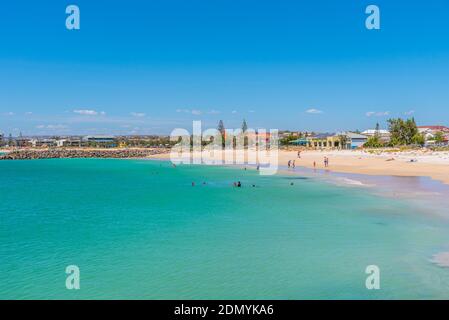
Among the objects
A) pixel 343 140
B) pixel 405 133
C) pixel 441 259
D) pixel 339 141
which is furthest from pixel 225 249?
pixel 343 140

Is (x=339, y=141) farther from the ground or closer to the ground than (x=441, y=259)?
farther from the ground

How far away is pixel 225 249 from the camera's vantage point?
13781 mm

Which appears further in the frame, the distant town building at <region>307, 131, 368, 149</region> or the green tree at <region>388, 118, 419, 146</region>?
the distant town building at <region>307, 131, 368, 149</region>

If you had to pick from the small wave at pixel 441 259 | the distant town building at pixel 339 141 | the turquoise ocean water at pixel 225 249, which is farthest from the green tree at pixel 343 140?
the small wave at pixel 441 259

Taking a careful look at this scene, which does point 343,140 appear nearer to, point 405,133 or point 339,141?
point 339,141

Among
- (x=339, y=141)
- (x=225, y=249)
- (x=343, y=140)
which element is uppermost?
(x=343, y=140)

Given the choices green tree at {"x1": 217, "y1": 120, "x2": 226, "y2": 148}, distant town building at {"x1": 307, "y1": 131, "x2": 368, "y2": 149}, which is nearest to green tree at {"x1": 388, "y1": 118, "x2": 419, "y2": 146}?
distant town building at {"x1": 307, "y1": 131, "x2": 368, "y2": 149}

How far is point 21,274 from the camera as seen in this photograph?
11.5 metres

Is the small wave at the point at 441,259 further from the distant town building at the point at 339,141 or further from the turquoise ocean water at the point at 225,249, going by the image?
the distant town building at the point at 339,141

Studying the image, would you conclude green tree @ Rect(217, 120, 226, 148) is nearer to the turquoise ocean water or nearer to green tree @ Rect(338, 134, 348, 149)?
green tree @ Rect(338, 134, 348, 149)

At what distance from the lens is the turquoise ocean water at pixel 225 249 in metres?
10.3

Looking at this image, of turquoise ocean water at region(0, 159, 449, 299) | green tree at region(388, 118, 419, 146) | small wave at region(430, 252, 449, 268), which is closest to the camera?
turquoise ocean water at region(0, 159, 449, 299)

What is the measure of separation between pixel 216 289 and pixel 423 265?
5.88 metres

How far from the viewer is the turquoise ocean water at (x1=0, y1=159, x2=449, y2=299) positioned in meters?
10.3
